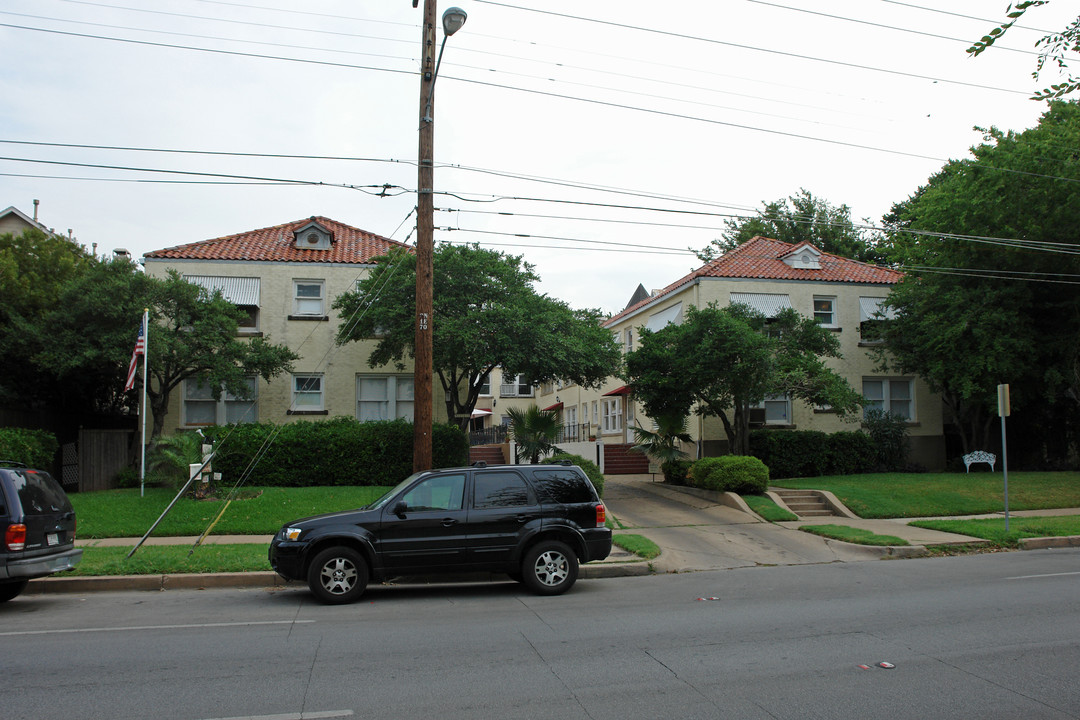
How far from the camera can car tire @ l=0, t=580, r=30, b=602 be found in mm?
9625

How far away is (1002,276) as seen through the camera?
78.5 ft

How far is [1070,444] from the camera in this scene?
27.8 metres

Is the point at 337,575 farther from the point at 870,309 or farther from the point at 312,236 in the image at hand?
the point at 870,309

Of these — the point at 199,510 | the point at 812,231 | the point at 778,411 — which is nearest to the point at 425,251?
the point at 199,510

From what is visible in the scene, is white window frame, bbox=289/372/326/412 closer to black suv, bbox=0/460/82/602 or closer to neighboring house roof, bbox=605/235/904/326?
neighboring house roof, bbox=605/235/904/326

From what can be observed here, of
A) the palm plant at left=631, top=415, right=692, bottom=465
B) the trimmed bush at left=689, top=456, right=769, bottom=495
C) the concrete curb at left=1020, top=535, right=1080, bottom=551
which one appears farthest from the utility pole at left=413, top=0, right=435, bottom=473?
the concrete curb at left=1020, top=535, right=1080, bottom=551

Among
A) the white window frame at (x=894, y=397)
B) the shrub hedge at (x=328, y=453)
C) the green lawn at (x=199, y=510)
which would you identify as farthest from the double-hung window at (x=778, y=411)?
the green lawn at (x=199, y=510)

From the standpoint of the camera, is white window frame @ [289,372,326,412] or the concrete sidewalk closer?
the concrete sidewalk

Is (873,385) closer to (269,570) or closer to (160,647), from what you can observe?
(269,570)

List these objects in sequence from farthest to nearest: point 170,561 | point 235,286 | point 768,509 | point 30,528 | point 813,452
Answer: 1. point 813,452
2. point 235,286
3. point 768,509
4. point 170,561
5. point 30,528

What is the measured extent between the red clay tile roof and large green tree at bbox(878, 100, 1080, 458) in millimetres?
17204

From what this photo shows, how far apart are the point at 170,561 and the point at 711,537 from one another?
989 centimetres

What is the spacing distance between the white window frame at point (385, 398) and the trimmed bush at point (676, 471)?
8504 mm

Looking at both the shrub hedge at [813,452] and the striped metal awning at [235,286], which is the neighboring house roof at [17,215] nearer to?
the striped metal awning at [235,286]
